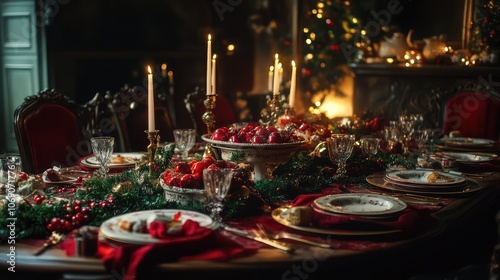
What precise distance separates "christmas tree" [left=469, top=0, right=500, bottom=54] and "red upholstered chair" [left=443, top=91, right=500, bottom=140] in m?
1.55

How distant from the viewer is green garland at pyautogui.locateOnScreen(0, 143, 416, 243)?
157 cm

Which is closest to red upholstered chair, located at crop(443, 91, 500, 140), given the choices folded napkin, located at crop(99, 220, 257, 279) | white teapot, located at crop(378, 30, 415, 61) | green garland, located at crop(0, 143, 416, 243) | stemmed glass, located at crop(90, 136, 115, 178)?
green garland, located at crop(0, 143, 416, 243)

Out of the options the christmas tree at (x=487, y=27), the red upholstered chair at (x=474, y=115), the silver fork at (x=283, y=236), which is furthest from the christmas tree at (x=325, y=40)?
the silver fork at (x=283, y=236)

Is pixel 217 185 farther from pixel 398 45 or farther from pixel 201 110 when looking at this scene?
pixel 398 45

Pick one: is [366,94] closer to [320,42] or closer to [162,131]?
[320,42]

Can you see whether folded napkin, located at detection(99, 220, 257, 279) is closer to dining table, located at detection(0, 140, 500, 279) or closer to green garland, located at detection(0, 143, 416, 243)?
dining table, located at detection(0, 140, 500, 279)

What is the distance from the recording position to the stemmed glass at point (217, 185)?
1.56 meters

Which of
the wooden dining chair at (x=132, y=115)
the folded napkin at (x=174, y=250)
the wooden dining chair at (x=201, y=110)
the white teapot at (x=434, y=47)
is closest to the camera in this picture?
the folded napkin at (x=174, y=250)

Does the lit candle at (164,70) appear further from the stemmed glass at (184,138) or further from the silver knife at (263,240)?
the silver knife at (263,240)

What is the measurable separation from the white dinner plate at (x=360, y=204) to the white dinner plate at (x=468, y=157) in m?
0.94

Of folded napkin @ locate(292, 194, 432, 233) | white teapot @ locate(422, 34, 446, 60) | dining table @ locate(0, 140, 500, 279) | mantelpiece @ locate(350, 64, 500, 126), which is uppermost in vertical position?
white teapot @ locate(422, 34, 446, 60)

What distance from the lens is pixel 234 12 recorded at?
663 cm

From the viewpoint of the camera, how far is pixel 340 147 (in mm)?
2188

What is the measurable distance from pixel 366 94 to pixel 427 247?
4.48 meters
